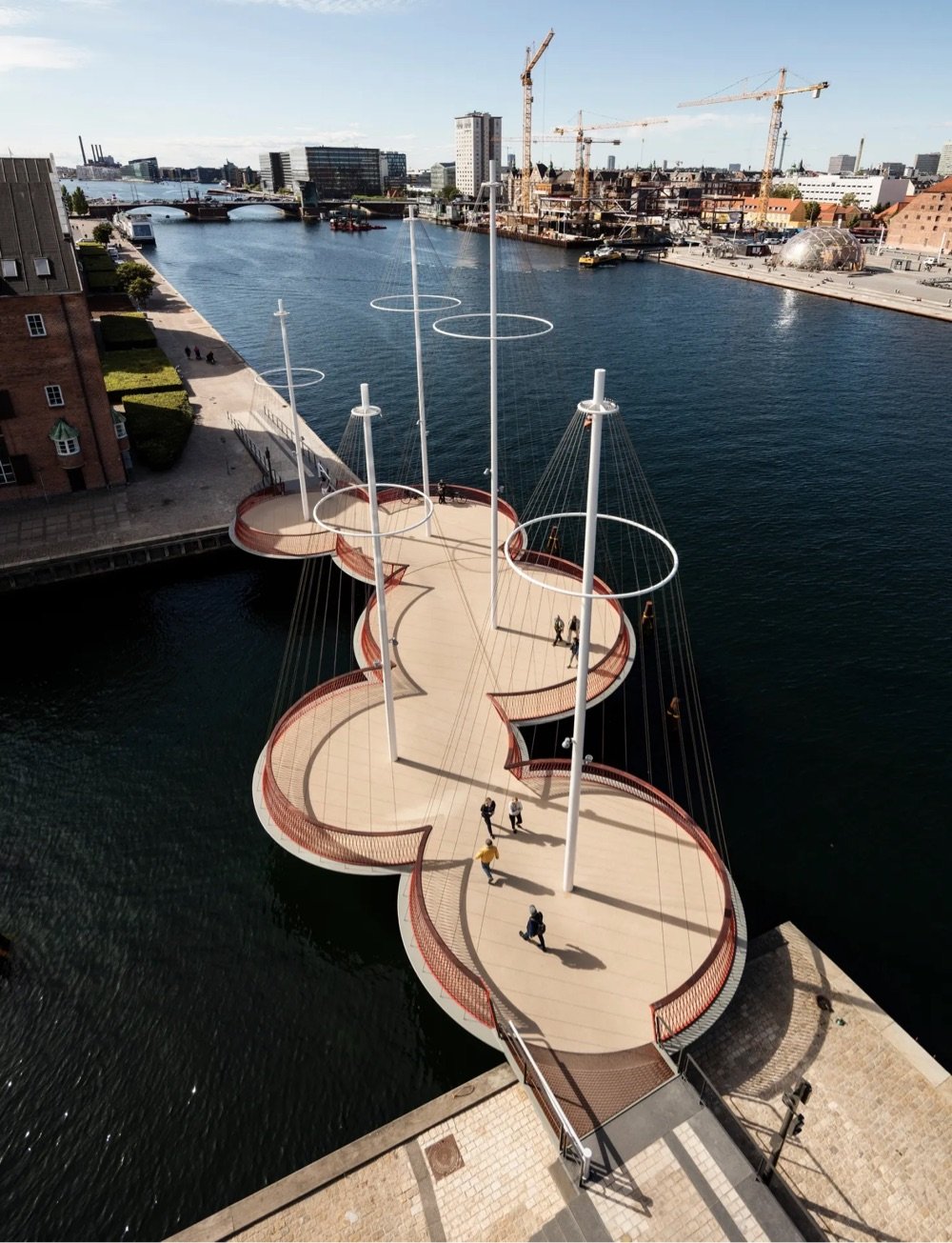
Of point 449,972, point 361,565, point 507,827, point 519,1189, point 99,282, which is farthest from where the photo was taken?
point 99,282

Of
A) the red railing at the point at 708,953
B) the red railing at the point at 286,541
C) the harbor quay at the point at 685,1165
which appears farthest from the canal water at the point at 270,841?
the red railing at the point at 708,953

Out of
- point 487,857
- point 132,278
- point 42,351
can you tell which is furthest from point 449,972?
point 132,278

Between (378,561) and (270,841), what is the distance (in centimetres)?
1157

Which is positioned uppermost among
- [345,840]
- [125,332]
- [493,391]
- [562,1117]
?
[493,391]

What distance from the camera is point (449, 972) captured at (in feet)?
59.4

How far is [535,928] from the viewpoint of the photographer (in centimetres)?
1903

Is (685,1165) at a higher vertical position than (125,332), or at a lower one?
lower

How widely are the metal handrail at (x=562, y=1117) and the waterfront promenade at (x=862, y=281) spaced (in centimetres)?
12789

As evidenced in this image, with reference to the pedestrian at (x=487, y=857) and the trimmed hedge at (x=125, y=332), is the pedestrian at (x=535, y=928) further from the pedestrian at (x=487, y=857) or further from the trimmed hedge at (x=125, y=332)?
the trimmed hedge at (x=125, y=332)

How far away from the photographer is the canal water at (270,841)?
18516 millimetres

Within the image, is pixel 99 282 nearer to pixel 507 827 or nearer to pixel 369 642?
pixel 369 642

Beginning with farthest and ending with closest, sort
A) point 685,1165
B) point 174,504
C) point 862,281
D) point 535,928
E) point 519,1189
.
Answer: point 862,281, point 174,504, point 535,928, point 519,1189, point 685,1165

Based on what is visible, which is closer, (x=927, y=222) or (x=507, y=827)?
(x=507, y=827)

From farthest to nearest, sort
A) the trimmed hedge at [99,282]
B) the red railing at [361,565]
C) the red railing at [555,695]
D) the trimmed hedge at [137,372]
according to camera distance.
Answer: the trimmed hedge at [99,282] → the trimmed hedge at [137,372] → the red railing at [361,565] → the red railing at [555,695]
